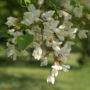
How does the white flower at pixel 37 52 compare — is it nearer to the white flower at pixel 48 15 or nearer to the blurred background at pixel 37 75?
the white flower at pixel 48 15

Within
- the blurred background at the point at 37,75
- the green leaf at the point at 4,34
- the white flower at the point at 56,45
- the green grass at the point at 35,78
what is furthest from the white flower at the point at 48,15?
the green grass at the point at 35,78

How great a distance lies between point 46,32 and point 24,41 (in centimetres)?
21

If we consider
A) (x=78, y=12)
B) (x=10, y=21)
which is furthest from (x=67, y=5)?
(x=10, y=21)

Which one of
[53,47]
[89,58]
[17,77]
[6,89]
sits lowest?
[89,58]

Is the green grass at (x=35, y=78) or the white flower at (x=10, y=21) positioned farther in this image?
the green grass at (x=35, y=78)

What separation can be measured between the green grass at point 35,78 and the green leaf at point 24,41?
5353 mm

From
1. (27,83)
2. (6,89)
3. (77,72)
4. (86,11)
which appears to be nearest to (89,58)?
(77,72)

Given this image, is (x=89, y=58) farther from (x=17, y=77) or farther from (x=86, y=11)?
(x=86, y=11)

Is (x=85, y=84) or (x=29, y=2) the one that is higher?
(x=29, y=2)

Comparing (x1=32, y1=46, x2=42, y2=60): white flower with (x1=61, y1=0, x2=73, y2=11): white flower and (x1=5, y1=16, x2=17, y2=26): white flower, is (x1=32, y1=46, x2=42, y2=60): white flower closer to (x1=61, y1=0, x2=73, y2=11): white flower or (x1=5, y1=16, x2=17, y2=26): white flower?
(x1=5, y1=16, x2=17, y2=26): white flower

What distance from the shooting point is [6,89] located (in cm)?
741

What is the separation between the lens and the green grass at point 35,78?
785 centimetres

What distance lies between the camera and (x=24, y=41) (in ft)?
7.04

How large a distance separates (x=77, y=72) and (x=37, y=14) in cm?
738
